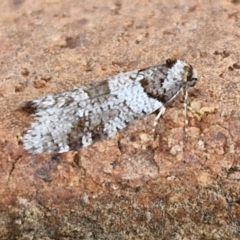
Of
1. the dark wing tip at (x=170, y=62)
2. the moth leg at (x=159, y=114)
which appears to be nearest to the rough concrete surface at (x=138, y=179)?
the moth leg at (x=159, y=114)

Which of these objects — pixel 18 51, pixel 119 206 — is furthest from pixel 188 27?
pixel 119 206

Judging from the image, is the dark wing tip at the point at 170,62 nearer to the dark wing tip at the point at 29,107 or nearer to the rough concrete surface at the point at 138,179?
the rough concrete surface at the point at 138,179

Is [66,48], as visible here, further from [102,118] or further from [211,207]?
[211,207]

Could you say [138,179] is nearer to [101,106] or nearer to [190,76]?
[101,106]

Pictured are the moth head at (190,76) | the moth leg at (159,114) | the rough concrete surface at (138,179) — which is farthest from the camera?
the moth head at (190,76)

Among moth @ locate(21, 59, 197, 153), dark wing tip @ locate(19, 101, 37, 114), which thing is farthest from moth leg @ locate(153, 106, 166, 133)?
dark wing tip @ locate(19, 101, 37, 114)

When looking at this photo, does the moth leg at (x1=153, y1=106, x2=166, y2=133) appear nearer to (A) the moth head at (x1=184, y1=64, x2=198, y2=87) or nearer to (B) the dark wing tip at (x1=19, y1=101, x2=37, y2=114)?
(A) the moth head at (x1=184, y1=64, x2=198, y2=87)

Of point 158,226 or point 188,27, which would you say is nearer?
point 158,226
